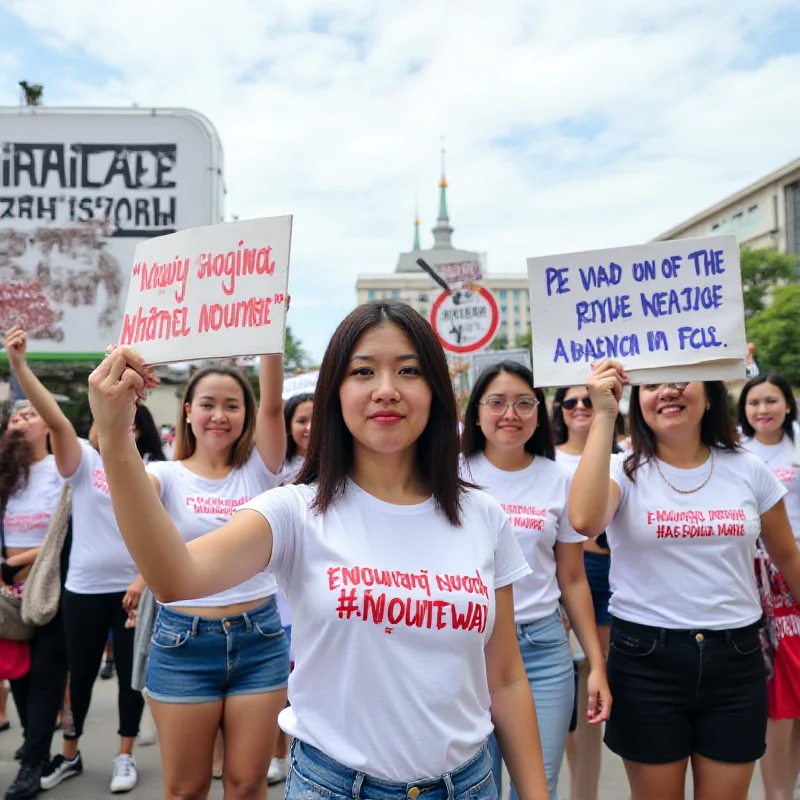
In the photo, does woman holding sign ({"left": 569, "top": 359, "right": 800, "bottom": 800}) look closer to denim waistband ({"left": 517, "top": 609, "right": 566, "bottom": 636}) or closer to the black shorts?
the black shorts

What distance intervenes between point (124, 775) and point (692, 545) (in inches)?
129

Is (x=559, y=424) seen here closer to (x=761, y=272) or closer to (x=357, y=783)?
(x=357, y=783)

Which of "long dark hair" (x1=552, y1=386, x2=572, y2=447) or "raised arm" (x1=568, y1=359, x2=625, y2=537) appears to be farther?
"long dark hair" (x1=552, y1=386, x2=572, y2=447)

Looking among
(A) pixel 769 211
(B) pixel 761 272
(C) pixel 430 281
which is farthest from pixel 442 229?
(B) pixel 761 272

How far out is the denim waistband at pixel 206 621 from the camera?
292cm

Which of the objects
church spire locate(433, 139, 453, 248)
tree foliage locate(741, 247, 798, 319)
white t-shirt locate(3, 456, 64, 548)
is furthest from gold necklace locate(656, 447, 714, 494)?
church spire locate(433, 139, 453, 248)

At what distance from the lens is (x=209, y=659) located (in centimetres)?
289

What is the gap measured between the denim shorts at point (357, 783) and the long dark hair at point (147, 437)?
3094 millimetres

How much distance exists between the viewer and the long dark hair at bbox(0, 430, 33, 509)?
4438 millimetres

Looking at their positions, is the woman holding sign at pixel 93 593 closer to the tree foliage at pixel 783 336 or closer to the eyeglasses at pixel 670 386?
the eyeglasses at pixel 670 386

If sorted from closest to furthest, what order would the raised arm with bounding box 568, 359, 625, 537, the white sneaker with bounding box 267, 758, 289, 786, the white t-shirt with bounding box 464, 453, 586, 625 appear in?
the raised arm with bounding box 568, 359, 625, 537 → the white t-shirt with bounding box 464, 453, 586, 625 → the white sneaker with bounding box 267, 758, 289, 786

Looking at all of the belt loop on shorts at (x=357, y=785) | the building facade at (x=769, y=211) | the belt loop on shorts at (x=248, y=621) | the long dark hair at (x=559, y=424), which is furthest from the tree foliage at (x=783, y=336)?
the belt loop on shorts at (x=357, y=785)

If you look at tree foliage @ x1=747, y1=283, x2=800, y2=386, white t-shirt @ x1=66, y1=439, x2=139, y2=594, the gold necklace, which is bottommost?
white t-shirt @ x1=66, y1=439, x2=139, y2=594

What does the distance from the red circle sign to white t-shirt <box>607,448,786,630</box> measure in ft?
14.5
